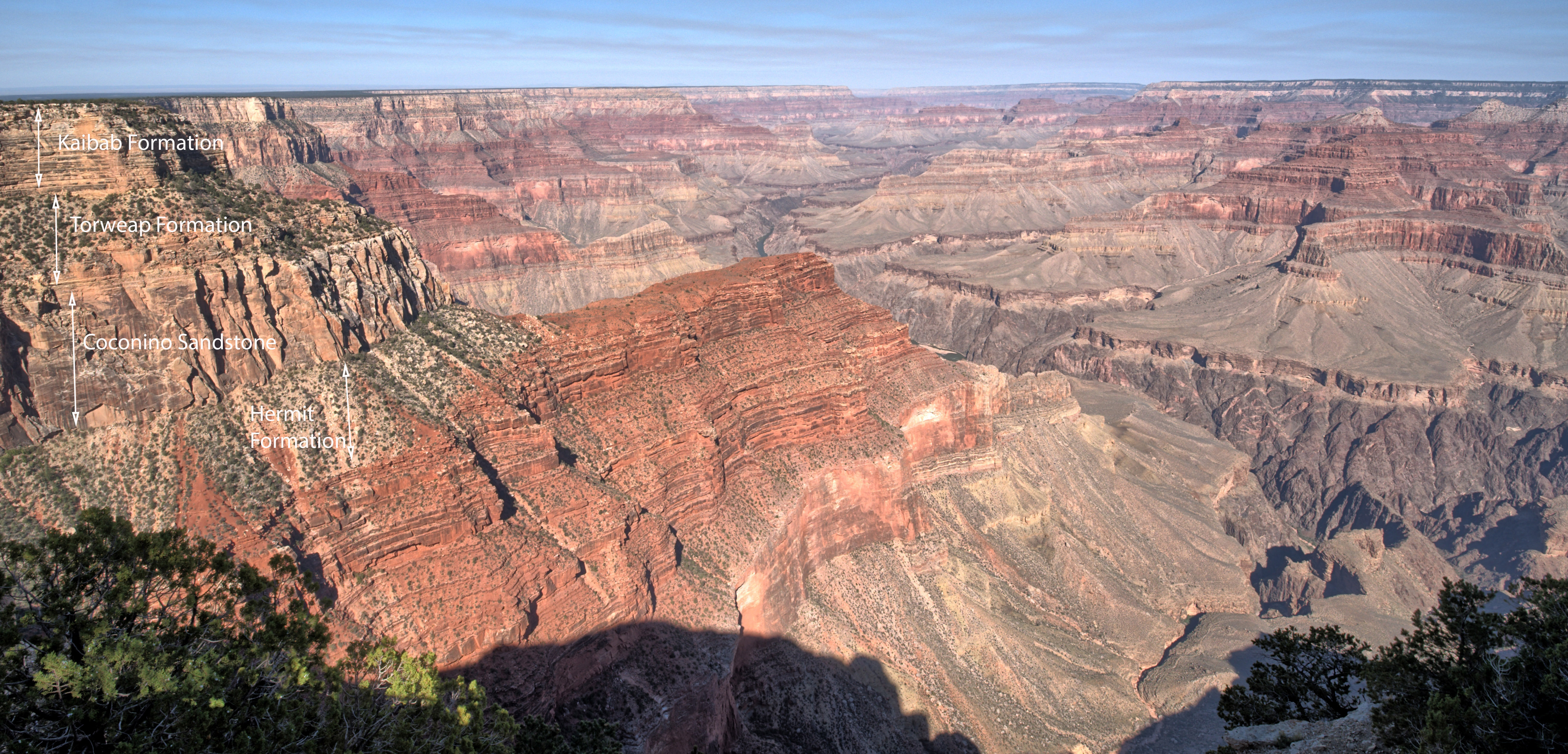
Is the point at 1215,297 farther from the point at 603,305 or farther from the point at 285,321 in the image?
the point at 285,321

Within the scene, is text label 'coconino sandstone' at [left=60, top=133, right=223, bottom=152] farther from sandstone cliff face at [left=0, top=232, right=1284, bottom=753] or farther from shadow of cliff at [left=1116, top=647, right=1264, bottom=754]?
shadow of cliff at [left=1116, top=647, right=1264, bottom=754]

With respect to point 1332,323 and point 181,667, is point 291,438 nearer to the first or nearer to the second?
point 181,667

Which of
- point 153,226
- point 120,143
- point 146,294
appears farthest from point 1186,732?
point 120,143

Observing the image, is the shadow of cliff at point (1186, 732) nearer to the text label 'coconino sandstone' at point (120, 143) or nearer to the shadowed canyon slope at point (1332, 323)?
the shadowed canyon slope at point (1332, 323)

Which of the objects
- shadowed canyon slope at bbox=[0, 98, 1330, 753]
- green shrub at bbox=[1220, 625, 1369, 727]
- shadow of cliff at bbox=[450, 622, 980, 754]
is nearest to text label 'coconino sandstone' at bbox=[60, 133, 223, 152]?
shadowed canyon slope at bbox=[0, 98, 1330, 753]

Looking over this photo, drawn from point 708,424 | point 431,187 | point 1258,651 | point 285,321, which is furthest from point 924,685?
point 431,187

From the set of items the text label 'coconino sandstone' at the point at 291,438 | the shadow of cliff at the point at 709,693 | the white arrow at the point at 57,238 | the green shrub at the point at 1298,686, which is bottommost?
the shadow of cliff at the point at 709,693

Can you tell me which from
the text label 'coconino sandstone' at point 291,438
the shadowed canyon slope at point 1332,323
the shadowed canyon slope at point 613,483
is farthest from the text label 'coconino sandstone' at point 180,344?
the shadowed canyon slope at point 1332,323
